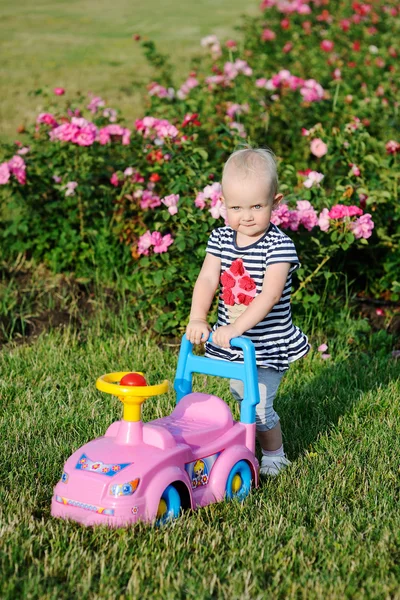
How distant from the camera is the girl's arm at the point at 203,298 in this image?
302cm

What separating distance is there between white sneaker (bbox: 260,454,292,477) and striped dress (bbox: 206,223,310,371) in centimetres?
37

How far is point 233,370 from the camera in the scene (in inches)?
118

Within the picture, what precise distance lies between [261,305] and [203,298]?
277 millimetres

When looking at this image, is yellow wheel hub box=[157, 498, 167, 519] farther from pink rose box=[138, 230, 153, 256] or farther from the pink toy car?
pink rose box=[138, 230, 153, 256]

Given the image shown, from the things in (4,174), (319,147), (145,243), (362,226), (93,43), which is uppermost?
(319,147)

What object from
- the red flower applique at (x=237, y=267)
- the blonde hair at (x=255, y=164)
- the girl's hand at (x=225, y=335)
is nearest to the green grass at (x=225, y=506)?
the girl's hand at (x=225, y=335)

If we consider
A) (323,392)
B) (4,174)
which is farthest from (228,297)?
(4,174)

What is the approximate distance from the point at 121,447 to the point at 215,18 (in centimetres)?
1676

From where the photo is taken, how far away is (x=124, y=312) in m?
4.75

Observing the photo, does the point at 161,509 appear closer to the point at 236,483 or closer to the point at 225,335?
the point at 236,483

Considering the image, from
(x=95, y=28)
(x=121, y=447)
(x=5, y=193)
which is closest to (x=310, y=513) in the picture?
(x=121, y=447)

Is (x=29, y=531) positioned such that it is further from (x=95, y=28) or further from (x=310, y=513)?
(x=95, y=28)

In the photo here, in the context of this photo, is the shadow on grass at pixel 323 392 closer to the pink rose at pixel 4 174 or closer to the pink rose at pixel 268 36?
the pink rose at pixel 4 174

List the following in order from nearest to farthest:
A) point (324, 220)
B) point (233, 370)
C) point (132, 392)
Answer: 1. point (132, 392)
2. point (233, 370)
3. point (324, 220)
